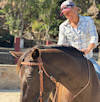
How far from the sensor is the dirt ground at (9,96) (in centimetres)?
562

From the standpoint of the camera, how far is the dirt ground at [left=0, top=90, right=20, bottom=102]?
5.62 m

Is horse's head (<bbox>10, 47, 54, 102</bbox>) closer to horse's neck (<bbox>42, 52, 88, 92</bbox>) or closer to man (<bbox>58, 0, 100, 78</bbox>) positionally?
horse's neck (<bbox>42, 52, 88, 92</bbox>)

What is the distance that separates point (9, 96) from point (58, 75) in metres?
4.22

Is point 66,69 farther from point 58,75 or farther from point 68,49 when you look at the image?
point 68,49

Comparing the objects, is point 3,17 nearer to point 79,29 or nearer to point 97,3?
point 97,3

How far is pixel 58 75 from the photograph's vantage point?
1.98 metres

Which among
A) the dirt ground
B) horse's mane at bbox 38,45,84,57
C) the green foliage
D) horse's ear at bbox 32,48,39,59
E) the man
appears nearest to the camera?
horse's ear at bbox 32,48,39,59

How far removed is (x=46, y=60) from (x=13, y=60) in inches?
318

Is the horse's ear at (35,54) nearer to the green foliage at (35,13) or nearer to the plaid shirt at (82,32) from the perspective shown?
the plaid shirt at (82,32)

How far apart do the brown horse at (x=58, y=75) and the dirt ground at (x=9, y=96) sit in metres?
3.50

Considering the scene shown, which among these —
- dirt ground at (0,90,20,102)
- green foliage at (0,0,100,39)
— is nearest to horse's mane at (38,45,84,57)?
dirt ground at (0,90,20,102)

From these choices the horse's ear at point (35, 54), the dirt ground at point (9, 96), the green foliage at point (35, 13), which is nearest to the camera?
the horse's ear at point (35, 54)

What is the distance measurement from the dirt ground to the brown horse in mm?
3501

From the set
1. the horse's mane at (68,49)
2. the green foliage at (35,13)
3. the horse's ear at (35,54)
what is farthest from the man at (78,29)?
the green foliage at (35,13)
